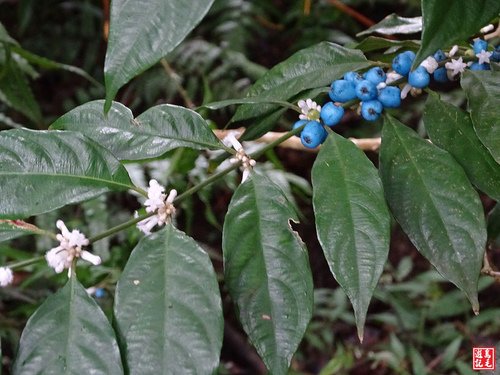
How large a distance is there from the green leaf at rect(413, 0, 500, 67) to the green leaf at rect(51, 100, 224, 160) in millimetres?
265

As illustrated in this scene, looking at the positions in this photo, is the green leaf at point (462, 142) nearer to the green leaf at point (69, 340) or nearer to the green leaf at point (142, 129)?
the green leaf at point (142, 129)

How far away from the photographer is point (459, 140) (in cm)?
67

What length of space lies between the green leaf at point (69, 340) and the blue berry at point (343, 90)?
35 cm

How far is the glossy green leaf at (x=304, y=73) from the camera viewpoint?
0.71 meters

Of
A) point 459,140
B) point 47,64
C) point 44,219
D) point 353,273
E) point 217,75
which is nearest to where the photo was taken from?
point 353,273

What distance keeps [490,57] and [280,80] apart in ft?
0.81

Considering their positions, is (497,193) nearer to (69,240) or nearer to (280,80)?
(280,80)

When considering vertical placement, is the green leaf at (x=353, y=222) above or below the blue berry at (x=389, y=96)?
below

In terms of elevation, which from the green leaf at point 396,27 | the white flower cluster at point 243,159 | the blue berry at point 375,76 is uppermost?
the green leaf at point 396,27

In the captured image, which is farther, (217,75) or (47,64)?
(217,75)

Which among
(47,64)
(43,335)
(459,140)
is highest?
(47,64)

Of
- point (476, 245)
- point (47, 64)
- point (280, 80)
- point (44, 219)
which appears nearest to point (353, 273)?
point (476, 245)

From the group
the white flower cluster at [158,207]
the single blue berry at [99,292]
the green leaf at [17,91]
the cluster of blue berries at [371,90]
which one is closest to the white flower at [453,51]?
the cluster of blue berries at [371,90]

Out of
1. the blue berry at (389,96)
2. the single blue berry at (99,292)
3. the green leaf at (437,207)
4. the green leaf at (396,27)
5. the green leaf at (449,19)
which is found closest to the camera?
the green leaf at (449,19)
